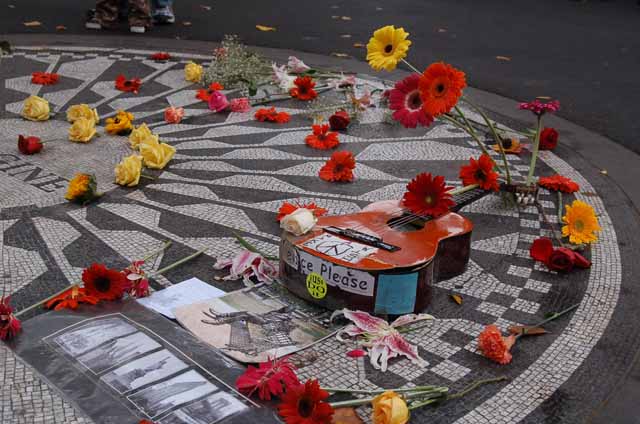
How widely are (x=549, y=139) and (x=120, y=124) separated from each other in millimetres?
3150

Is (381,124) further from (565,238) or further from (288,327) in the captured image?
(288,327)

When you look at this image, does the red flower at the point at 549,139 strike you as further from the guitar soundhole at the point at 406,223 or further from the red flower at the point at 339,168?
the guitar soundhole at the point at 406,223

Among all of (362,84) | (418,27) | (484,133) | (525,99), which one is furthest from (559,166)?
(418,27)

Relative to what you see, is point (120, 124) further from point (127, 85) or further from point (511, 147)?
point (511, 147)

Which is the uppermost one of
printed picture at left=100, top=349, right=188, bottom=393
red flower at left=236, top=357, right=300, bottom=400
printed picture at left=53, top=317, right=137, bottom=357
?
red flower at left=236, top=357, right=300, bottom=400

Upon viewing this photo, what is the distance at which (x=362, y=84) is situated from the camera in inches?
285

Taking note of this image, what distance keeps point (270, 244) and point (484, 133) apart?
2642mm

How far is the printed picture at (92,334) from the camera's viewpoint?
3.04 meters

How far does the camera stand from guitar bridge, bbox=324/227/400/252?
3.43m

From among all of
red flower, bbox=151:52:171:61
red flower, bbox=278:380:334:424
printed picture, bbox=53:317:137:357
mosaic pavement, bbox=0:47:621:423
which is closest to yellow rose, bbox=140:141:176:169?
mosaic pavement, bbox=0:47:621:423

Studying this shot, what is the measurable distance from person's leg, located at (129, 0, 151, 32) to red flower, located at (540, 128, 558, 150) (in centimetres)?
501

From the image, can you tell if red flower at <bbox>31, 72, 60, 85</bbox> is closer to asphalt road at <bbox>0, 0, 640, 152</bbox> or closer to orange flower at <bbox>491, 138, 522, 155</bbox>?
asphalt road at <bbox>0, 0, 640, 152</bbox>

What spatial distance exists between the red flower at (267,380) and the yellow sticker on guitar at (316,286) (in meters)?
0.56

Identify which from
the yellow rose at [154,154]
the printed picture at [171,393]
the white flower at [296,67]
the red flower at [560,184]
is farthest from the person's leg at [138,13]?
the printed picture at [171,393]
